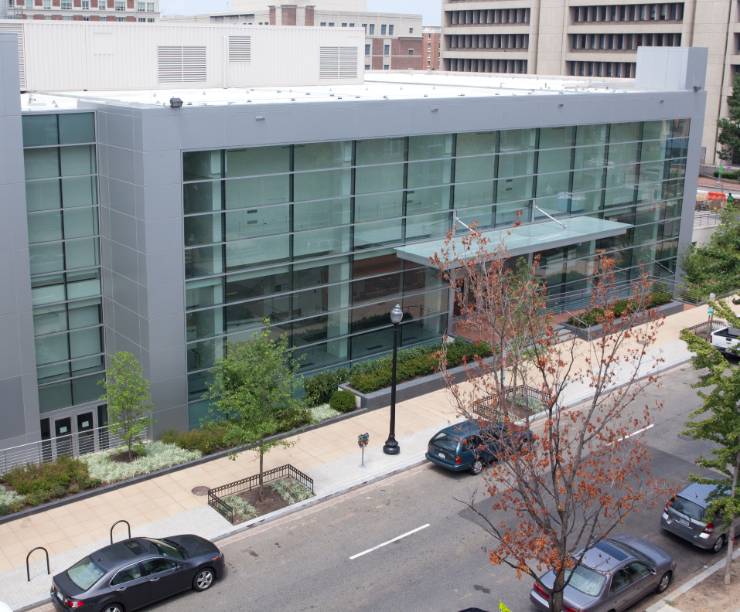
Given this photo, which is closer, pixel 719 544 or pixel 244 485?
pixel 719 544

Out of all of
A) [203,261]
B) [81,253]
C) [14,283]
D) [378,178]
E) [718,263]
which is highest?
[378,178]

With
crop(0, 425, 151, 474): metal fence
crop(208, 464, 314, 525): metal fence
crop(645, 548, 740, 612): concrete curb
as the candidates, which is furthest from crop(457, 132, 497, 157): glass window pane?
crop(645, 548, 740, 612): concrete curb

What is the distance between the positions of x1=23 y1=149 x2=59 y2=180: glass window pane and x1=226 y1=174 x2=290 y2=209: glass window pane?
16.9 feet

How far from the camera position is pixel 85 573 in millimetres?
19984

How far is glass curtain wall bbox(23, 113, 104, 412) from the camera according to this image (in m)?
28.2

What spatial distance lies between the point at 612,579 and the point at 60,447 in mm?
17458

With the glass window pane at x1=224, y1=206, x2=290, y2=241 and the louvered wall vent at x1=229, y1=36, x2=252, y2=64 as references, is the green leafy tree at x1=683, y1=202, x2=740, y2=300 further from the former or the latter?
the louvered wall vent at x1=229, y1=36, x2=252, y2=64

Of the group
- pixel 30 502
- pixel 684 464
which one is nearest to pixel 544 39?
pixel 684 464

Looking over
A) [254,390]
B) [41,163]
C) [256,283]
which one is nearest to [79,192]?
[41,163]

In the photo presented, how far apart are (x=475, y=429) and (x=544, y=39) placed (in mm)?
94102

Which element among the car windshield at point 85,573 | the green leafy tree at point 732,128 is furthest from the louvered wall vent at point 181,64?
the green leafy tree at point 732,128

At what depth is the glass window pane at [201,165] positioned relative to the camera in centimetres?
2888

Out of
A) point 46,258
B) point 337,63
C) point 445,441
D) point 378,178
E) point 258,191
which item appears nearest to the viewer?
point 445,441

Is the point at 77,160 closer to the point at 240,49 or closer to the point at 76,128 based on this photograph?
the point at 76,128
